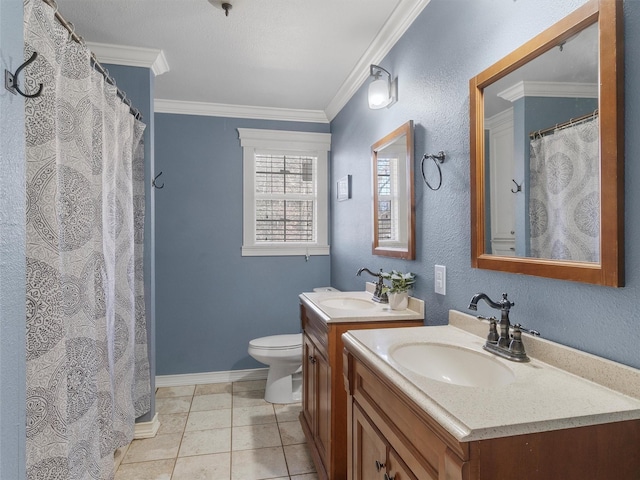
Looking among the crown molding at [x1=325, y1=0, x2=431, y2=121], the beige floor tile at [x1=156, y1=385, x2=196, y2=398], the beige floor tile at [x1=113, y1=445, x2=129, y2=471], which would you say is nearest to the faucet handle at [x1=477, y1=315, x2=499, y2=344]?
the crown molding at [x1=325, y1=0, x2=431, y2=121]

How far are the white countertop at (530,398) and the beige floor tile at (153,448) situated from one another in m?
1.75

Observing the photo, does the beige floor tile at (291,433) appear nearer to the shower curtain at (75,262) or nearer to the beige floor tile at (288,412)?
the beige floor tile at (288,412)

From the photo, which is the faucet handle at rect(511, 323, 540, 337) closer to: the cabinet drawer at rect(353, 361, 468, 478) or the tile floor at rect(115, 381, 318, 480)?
the cabinet drawer at rect(353, 361, 468, 478)

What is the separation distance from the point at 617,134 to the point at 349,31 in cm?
164

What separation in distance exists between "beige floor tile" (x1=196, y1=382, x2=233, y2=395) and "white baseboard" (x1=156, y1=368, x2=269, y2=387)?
1.7 inches

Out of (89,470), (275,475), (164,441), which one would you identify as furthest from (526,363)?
(164,441)

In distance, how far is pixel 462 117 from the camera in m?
1.49

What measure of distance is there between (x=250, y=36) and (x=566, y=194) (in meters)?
1.90

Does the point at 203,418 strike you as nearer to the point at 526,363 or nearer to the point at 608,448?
the point at 526,363

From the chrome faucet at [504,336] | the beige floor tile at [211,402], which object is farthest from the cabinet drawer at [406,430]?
the beige floor tile at [211,402]

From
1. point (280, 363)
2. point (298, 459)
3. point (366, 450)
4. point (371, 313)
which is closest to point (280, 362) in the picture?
point (280, 363)

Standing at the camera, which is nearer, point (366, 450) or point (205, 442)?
point (366, 450)

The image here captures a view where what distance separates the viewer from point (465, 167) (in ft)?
4.84

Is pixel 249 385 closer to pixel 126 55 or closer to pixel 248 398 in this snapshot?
pixel 248 398
